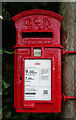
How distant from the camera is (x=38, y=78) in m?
2.10

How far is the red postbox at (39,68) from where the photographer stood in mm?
2094

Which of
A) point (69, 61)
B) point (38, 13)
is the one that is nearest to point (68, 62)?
point (69, 61)

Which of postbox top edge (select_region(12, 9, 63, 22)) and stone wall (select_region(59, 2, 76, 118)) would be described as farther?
stone wall (select_region(59, 2, 76, 118))

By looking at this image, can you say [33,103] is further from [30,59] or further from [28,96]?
[30,59]

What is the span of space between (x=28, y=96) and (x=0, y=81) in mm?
648

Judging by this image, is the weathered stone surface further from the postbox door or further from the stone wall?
the postbox door

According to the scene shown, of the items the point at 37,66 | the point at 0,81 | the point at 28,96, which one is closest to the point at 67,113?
the point at 28,96

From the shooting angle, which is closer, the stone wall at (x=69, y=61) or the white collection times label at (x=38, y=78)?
the white collection times label at (x=38, y=78)

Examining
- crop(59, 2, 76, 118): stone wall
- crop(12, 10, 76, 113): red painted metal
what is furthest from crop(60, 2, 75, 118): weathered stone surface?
crop(12, 10, 76, 113): red painted metal

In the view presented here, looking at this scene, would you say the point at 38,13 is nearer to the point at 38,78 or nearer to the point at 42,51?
the point at 42,51

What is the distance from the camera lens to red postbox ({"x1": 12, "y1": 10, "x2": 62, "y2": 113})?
2094 mm

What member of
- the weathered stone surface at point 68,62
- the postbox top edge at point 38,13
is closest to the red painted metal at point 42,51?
the postbox top edge at point 38,13

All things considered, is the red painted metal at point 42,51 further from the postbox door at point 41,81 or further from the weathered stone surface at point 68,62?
the weathered stone surface at point 68,62

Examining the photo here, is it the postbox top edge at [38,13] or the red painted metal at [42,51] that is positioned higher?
the postbox top edge at [38,13]
